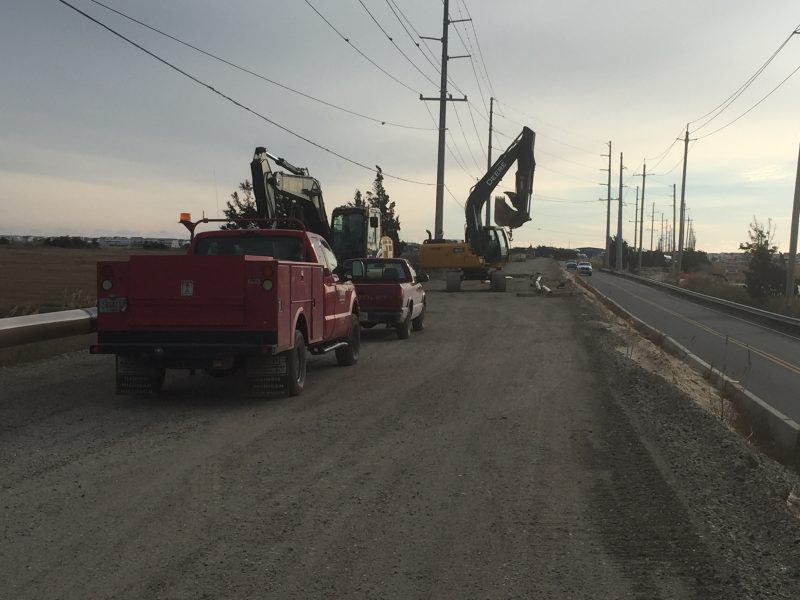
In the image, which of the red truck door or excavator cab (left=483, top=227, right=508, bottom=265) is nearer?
the red truck door

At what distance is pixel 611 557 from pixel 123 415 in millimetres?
6261

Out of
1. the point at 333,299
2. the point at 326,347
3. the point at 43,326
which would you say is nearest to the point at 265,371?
the point at 326,347

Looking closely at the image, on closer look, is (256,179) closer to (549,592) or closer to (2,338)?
(2,338)

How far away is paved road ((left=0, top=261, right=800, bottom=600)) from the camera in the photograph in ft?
15.6

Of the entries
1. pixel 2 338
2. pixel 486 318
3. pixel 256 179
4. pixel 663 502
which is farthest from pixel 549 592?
pixel 486 318

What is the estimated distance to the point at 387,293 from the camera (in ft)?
61.2

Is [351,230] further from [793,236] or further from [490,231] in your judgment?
[793,236]

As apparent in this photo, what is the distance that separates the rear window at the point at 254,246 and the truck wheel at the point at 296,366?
5.55ft

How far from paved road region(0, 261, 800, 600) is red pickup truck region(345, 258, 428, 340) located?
679 cm

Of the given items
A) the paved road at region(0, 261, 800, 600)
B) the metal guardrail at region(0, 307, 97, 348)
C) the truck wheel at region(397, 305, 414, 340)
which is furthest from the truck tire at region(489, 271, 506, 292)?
the paved road at region(0, 261, 800, 600)

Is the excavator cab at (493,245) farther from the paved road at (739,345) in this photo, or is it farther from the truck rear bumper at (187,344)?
the truck rear bumper at (187,344)

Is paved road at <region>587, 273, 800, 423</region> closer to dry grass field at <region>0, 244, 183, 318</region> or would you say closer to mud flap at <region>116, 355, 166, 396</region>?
mud flap at <region>116, 355, 166, 396</region>

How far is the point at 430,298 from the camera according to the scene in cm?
3488

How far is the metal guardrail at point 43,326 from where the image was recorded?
11.7 meters
